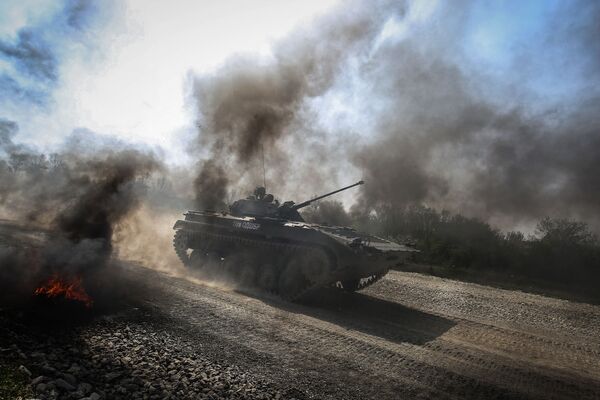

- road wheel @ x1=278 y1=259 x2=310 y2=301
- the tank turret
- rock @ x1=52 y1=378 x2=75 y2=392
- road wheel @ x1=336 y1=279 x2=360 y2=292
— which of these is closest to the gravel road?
rock @ x1=52 y1=378 x2=75 y2=392

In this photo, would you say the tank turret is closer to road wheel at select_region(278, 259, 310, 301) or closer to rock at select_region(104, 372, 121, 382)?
road wheel at select_region(278, 259, 310, 301)

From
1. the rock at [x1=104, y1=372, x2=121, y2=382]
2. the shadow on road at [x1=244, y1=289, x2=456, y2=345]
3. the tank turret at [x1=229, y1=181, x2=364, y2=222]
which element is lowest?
the rock at [x1=104, y1=372, x2=121, y2=382]

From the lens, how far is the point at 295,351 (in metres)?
6.82

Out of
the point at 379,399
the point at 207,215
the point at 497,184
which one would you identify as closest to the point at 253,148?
the point at 207,215

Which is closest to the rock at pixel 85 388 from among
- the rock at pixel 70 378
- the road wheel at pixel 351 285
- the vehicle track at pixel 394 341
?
the rock at pixel 70 378

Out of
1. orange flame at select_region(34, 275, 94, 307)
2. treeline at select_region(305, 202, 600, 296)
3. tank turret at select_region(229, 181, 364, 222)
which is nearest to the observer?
orange flame at select_region(34, 275, 94, 307)

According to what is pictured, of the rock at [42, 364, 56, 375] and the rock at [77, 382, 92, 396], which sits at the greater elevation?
the rock at [42, 364, 56, 375]

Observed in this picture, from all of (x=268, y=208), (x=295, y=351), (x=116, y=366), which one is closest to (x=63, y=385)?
(x=116, y=366)

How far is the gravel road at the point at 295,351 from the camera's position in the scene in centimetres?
543

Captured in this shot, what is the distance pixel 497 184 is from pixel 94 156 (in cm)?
1585

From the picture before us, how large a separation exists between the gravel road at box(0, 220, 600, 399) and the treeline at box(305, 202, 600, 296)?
8180 millimetres

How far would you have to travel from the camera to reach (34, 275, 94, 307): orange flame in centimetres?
834

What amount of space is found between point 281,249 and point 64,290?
18.2 ft

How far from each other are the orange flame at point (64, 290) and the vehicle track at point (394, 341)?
1284 mm
